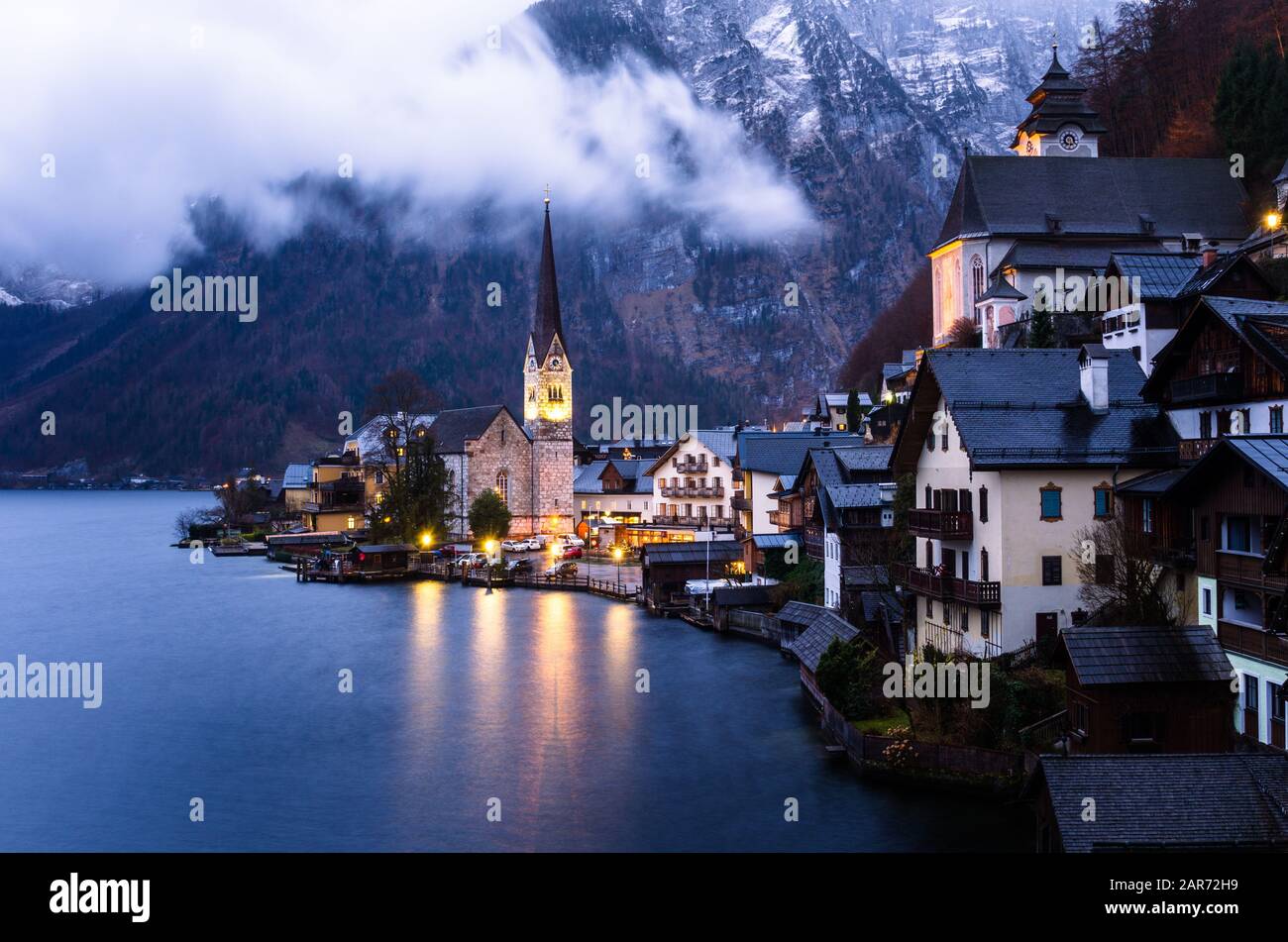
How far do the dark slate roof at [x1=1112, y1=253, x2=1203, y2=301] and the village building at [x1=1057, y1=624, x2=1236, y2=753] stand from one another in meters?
22.0

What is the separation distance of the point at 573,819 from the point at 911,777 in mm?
8468

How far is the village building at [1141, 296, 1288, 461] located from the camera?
94.6 ft

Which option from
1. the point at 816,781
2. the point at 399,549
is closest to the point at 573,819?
the point at 816,781

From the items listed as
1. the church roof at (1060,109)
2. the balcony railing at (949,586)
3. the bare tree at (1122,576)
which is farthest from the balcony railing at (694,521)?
the bare tree at (1122,576)

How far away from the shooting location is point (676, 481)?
89.8 meters

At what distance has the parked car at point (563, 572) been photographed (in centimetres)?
7831

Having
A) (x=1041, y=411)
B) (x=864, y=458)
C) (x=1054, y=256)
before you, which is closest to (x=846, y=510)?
(x=864, y=458)

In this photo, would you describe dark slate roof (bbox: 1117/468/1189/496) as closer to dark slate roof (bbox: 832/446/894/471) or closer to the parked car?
dark slate roof (bbox: 832/446/894/471)

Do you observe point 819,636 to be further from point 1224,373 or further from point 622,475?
point 622,475

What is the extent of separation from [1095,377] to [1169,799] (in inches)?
773

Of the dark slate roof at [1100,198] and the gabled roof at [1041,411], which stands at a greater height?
the dark slate roof at [1100,198]

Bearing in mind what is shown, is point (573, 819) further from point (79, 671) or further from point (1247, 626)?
point (79, 671)

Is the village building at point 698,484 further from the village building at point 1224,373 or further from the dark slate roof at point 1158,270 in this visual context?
the village building at point 1224,373

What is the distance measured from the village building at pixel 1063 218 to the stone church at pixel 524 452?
1764 inches
